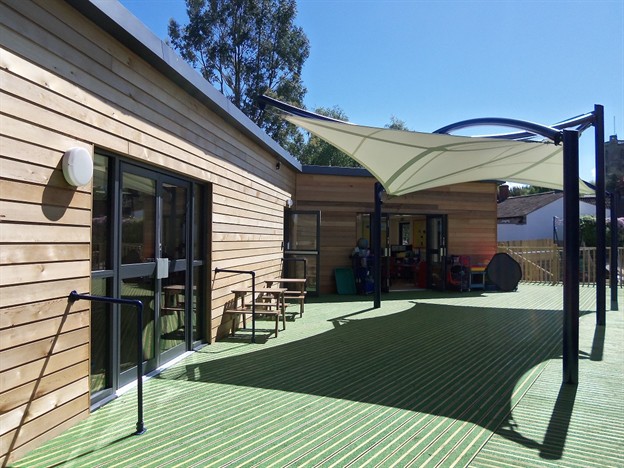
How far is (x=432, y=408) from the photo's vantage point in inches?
129

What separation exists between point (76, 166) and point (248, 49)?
20318mm

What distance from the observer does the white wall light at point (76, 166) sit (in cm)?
275

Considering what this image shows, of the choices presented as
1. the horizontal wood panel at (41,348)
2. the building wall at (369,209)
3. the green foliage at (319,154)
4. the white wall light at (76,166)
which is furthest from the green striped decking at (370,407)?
the green foliage at (319,154)

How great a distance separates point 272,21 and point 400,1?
45.3 ft

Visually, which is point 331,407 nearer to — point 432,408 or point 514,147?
point 432,408

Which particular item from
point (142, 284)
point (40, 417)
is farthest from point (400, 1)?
point (40, 417)

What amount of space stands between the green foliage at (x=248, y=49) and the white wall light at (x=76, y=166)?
60.5ft

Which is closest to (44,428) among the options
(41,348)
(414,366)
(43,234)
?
(41,348)

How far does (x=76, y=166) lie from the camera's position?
9.13 feet

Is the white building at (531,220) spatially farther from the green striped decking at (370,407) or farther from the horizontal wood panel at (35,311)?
the horizontal wood panel at (35,311)

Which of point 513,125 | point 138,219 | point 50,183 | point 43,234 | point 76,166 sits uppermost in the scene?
point 513,125

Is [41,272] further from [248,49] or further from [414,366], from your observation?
[248,49]

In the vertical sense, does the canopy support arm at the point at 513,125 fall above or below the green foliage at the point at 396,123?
below

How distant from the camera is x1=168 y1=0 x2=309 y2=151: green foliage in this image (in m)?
20.9
